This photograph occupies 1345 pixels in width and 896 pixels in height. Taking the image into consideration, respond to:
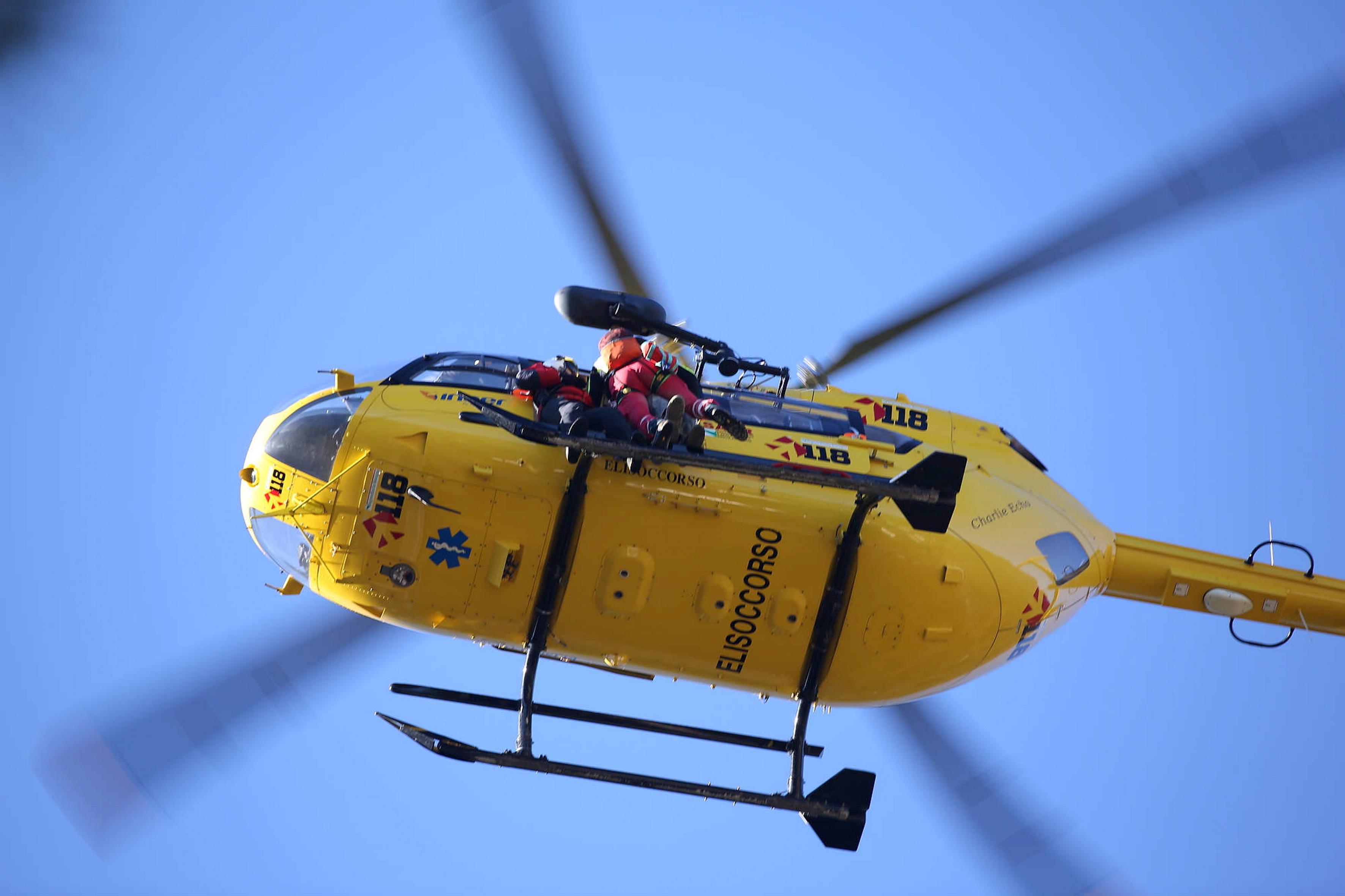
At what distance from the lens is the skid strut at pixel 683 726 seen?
8477mm

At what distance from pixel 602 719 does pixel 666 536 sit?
1.47 meters

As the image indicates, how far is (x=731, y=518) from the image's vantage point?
8.59 meters

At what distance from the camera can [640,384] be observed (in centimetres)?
866

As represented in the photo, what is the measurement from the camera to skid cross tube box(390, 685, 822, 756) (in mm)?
8883

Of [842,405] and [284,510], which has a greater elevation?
[842,405]

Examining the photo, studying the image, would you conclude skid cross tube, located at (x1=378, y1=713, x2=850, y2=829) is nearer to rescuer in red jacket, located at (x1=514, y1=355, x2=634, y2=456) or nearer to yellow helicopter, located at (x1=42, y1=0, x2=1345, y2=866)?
yellow helicopter, located at (x1=42, y1=0, x2=1345, y2=866)

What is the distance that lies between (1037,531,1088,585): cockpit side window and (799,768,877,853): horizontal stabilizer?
2067mm

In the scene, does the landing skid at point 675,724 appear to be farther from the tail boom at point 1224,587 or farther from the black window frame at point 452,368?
the tail boom at point 1224,587

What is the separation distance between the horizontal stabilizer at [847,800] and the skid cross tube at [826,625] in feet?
0.69

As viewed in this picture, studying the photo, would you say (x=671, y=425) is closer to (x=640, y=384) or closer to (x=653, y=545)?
(x=640, y=384)

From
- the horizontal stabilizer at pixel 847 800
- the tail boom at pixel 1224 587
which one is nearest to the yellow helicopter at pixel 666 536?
the horizontal stabilizer at pixel 847 800

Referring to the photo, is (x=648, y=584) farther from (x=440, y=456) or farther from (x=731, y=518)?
(x=440, y=456)

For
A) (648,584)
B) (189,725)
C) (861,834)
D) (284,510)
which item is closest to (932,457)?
(648,584)

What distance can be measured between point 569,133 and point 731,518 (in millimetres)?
2757
